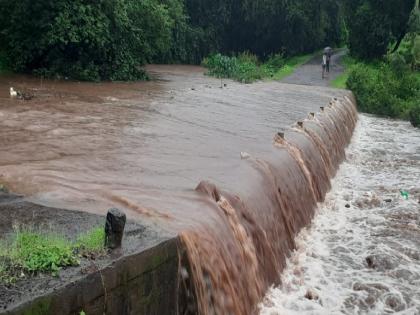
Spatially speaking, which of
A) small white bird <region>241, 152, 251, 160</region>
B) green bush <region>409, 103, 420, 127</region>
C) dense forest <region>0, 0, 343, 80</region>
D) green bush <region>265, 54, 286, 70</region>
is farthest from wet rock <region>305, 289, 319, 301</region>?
green bush <region>265, 54, 286, 70</region>

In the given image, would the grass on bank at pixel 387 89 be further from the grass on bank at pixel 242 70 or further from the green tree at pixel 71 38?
the green tree at pixel 71 38

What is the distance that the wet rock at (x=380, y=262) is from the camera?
7.75 m

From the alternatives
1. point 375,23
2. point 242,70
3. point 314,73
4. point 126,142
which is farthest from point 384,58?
point 126,142

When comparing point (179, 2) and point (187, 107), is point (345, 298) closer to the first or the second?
point (187, 107)

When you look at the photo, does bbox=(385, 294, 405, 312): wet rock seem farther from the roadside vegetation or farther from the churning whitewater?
the roadside vegetation

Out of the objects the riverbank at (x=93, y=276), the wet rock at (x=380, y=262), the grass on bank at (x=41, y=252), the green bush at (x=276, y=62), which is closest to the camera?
the riverbank at (x=93, y=276)

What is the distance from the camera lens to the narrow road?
30.8 metres

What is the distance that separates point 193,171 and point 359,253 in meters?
2.73

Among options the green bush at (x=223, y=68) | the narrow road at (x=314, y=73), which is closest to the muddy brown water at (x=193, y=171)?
the green bush at (x=223, y=68)

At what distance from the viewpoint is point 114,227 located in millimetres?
4184

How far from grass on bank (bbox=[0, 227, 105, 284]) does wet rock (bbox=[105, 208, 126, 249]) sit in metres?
0.07

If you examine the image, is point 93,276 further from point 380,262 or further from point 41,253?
point 380,262

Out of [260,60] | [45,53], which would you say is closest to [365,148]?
[45,53]

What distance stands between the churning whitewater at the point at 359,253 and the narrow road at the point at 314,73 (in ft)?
57.6
